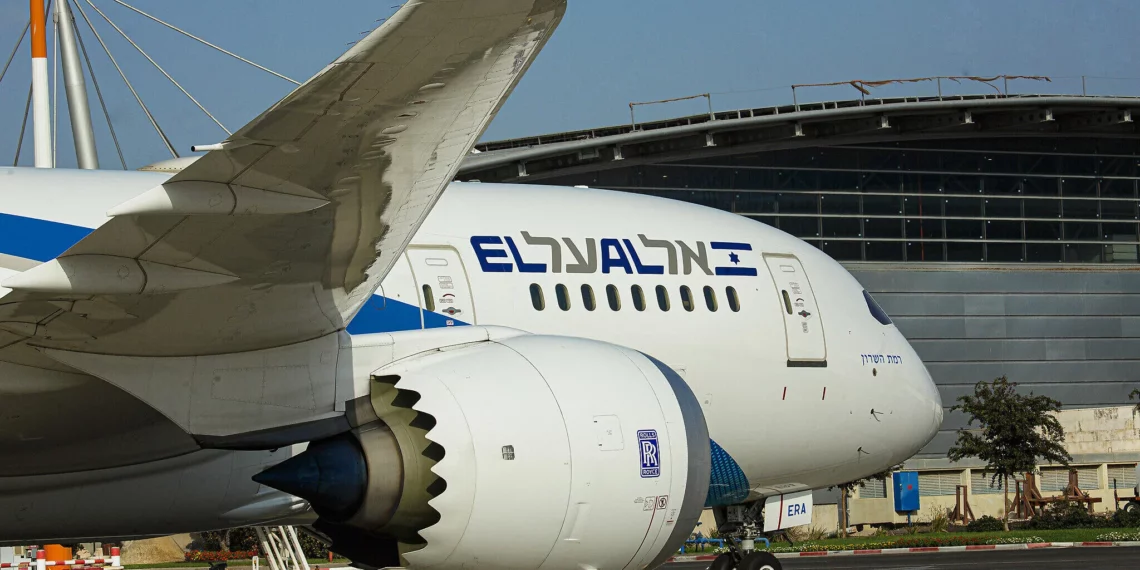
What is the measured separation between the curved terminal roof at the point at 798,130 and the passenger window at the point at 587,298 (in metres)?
33.4

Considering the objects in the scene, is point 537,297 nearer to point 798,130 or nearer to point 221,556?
point 221,556

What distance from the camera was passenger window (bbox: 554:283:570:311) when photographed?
9.33 meters

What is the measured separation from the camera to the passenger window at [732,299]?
10.3 meters

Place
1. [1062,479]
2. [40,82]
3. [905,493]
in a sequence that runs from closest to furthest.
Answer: [40,82]
[905,493]
[1062,479]

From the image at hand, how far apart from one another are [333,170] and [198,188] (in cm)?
58

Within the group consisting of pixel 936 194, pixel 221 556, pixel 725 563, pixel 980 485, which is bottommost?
pixel 221 556

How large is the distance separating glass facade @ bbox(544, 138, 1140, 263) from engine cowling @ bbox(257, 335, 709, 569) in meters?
38.0

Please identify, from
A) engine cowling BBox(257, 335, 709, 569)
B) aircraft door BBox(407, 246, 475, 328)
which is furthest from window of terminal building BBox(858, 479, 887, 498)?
engine cowling BBox(257, 335, 709, 569)

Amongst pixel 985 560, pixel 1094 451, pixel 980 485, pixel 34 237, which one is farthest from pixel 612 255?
pixel 1094 451

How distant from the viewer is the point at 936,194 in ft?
160

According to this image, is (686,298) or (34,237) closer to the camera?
(34,237)

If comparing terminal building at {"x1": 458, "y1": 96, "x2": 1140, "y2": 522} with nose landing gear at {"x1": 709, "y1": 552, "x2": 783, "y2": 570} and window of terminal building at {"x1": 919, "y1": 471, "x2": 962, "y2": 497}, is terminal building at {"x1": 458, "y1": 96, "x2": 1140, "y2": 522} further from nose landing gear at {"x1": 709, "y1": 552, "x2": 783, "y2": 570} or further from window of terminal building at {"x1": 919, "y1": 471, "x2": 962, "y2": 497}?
nose landing gear at {"x1": 709, "y1": 552, "x2": 783, "y2": 570}

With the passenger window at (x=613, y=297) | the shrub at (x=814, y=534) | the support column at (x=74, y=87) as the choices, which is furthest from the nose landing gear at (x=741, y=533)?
the shrub at (x=814, y=534)

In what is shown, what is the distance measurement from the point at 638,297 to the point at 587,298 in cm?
50
